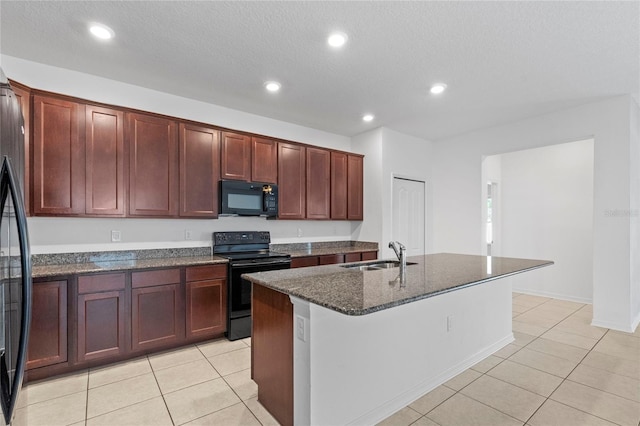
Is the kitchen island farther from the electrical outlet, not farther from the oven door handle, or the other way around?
the oven door handle

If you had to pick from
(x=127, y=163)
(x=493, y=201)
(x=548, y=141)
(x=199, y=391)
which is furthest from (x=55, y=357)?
(x=493, y=201)

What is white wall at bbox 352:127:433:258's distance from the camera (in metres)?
4.88

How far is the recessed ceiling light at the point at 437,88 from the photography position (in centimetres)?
335

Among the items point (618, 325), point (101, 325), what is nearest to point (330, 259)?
point (101, 325)

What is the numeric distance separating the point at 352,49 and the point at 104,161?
98.4 inches

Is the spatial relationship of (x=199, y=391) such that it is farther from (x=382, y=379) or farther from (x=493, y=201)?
(x=493, y=201)

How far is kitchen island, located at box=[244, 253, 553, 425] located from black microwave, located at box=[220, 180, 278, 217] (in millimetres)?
1718

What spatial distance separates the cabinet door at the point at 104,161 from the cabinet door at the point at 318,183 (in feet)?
7.51

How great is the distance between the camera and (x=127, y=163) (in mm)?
3090

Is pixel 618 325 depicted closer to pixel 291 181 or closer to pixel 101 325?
pixel 291 181

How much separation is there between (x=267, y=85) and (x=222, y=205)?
4.68ft

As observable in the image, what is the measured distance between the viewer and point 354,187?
16.6 feet

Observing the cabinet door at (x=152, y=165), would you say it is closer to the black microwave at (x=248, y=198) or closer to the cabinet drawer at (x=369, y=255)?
the black microwave at (x=248, y=198)

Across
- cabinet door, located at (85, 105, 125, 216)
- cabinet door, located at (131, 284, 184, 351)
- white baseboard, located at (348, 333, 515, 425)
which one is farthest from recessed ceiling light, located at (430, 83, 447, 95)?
cabinet door, located at (131, 284, 184, 351)
